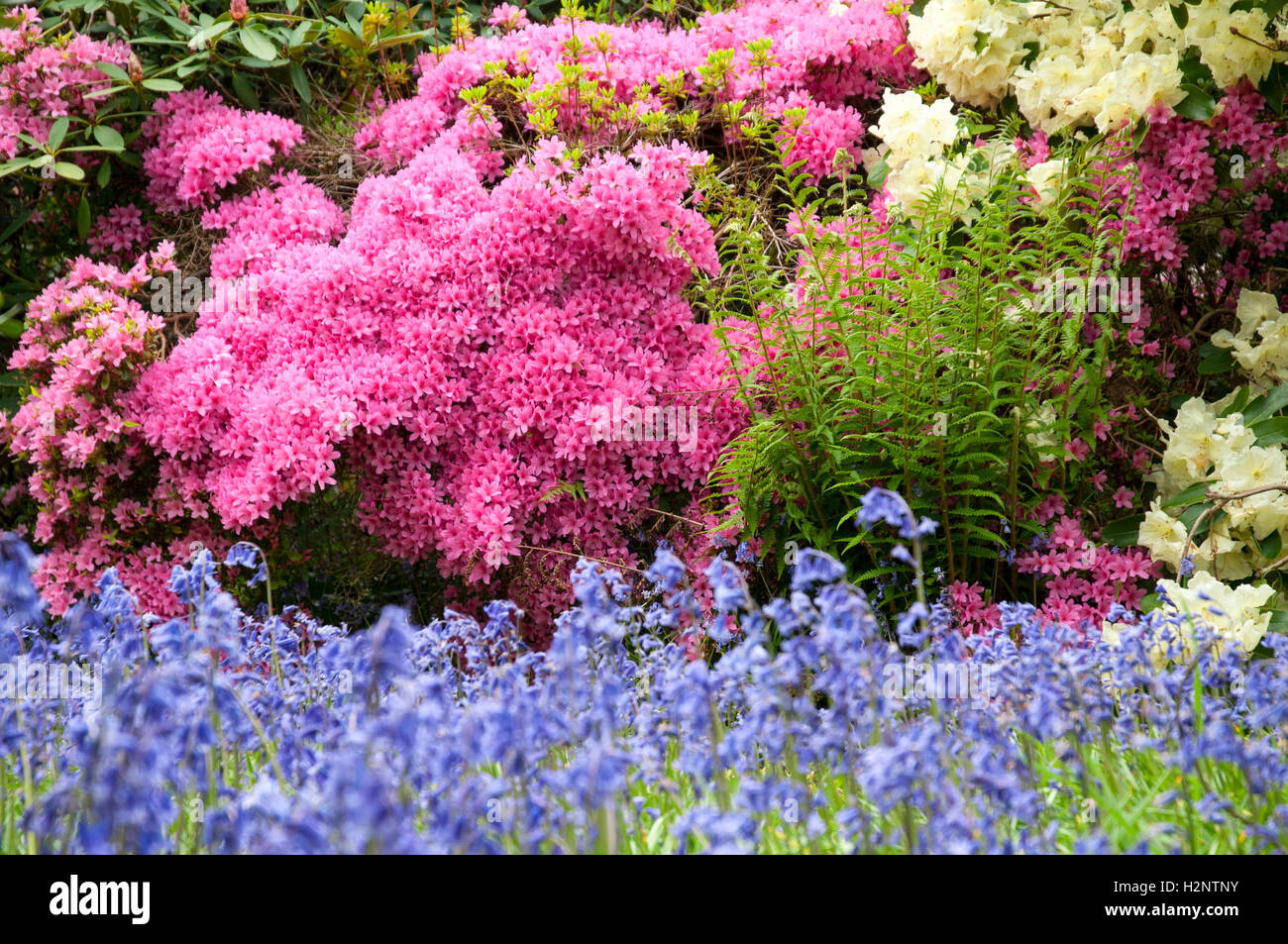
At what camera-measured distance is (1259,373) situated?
3.52 m

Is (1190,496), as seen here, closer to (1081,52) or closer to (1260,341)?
(1260,341)

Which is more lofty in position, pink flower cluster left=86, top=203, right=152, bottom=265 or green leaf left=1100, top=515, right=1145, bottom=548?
pink flower cluster left=86, top=203, right=152, bottom=265

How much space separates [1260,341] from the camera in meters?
3.59

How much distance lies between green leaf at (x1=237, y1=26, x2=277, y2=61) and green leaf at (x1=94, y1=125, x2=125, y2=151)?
61 cm

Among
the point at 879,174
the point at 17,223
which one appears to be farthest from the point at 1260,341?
the point at 17,223

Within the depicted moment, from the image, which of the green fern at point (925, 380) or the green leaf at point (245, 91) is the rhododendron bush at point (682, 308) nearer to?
the green fern at point (925, 380)

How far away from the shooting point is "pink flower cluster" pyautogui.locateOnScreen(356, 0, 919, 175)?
4270mm

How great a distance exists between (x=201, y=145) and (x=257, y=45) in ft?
1.49

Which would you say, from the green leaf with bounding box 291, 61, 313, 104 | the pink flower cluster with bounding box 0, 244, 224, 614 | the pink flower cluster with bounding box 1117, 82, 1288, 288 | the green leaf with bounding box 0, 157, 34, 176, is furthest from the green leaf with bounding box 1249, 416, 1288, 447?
the green leaf with bounding box 0, 157, 34, 176

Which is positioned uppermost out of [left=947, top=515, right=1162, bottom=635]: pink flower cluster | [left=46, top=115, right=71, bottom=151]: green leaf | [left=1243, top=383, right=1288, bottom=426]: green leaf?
[left=46, top=115, right=71, bottom=151]: green leaf

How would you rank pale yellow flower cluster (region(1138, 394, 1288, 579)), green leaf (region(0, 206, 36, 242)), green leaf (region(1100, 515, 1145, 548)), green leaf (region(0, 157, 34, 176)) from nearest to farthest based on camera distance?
pale yellow flower cluster (region(1138, 394, 1288, 579)) → green leaf (region(1100, 515, 1145, 548)) → green leaf (region(0, 157, 34, 176)) → green leaf (region(0, 206, 36, 242))

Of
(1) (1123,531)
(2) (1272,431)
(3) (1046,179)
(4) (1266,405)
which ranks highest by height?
(3) (1046,179)

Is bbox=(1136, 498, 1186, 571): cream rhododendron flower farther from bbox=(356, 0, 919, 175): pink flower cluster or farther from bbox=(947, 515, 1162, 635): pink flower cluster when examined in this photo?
bbox=(356, 0, 919, 175): pink flower cluster

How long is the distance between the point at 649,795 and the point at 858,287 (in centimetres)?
203
